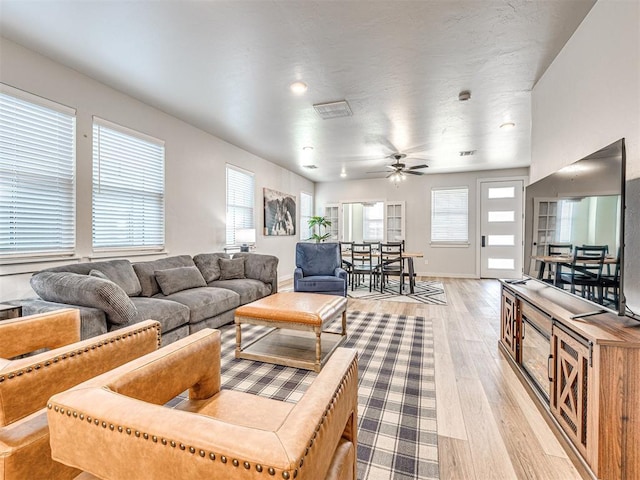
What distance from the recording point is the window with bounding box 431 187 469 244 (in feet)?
25.0

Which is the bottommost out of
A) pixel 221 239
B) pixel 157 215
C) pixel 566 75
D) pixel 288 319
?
pixel 288 319

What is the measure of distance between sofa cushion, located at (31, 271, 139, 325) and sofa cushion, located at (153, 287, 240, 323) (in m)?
0.64

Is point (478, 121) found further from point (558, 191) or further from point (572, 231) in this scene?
point (572, 231)

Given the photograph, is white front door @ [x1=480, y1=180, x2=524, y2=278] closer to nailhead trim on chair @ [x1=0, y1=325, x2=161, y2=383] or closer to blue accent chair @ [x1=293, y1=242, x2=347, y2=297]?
blue accent chair @ [x1=293, y1=242, x2=347, y2=297]

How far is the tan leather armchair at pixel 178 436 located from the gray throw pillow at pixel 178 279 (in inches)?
97.2

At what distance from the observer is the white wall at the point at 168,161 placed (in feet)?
8.53

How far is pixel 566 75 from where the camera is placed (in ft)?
7.88

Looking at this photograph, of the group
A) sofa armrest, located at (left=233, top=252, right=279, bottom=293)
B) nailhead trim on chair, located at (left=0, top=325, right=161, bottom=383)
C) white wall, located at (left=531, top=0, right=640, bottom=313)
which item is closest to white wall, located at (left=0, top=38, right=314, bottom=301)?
sofa armrest, located at (left=233, top=252, right=279, bottom=293)

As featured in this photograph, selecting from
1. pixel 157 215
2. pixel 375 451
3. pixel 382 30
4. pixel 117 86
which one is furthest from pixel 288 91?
pixel 375 451

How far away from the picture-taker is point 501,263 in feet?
24.0

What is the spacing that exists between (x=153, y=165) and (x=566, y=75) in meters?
4.31

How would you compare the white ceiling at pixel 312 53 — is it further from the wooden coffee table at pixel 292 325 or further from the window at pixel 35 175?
the wooden coffee table at pixel 292 325

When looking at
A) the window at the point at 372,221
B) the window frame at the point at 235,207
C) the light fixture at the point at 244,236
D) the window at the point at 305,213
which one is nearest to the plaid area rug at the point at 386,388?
the light fixture at the point at 244,236

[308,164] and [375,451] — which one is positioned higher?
[308,164]
